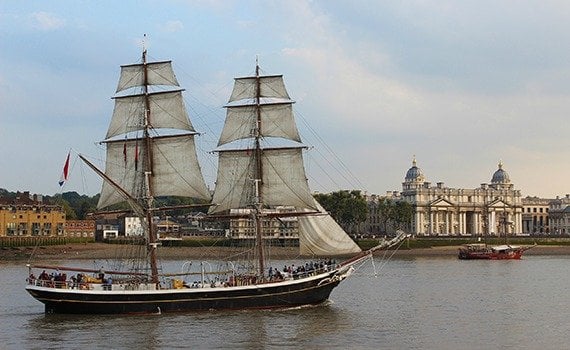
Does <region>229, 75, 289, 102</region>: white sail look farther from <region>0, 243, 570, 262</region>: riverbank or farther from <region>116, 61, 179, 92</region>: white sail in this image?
<region>0, 243, 570, 262</region>: riverbank

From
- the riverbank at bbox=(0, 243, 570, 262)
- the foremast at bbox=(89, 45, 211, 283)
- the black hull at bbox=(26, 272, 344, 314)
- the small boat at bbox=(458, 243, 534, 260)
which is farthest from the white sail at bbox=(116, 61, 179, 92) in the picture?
the small boat at bbox=(458, 243, 534, 260)

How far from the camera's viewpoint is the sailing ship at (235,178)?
70.1 m

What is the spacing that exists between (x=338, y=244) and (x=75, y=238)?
4567 inches

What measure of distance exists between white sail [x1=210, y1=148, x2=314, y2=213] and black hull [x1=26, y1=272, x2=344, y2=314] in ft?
26.5

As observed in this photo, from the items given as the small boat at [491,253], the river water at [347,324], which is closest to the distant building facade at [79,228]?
the small boat at [491,253]

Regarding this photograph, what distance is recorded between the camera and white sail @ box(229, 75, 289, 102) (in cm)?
7506

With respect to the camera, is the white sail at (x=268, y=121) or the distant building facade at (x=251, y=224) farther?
the distant building facade at (x=251, y=224)

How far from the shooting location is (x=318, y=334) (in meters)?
56.8

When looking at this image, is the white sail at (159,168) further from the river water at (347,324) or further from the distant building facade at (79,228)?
the distant building facade at (79,228)

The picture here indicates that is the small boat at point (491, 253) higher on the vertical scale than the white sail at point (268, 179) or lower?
lower

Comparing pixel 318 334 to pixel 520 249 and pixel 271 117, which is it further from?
pixel 520 249

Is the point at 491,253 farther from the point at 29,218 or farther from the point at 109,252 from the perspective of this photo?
the point at 29,218

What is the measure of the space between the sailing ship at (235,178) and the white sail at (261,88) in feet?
0.24

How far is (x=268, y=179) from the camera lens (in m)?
74.9
